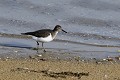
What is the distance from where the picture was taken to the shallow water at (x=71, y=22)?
13094 mm

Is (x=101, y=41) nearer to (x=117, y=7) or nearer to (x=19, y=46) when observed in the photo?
(x=19, y=46)

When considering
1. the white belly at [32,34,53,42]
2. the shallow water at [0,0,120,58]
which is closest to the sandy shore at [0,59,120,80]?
the shallow water at [0,0,120,58]

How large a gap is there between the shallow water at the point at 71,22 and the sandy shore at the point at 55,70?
Result: 1302 millimetres

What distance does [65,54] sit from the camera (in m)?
12.0

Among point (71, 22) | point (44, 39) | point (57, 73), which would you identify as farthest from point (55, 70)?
point (71, 22)

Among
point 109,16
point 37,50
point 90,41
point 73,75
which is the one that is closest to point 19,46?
point 37,50

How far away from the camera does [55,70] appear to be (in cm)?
991

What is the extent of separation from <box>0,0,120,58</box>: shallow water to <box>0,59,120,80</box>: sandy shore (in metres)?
1.30

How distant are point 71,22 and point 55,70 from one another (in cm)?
660

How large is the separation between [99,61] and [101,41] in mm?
2728

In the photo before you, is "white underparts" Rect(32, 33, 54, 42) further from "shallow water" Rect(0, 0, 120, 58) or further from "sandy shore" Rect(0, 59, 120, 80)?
"sandy shore" Rect(0, 59, 120, 80)

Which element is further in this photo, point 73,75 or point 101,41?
point 101,41

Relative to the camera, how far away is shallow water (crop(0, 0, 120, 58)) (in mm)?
13094

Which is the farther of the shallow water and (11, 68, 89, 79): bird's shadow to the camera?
the shallow water
